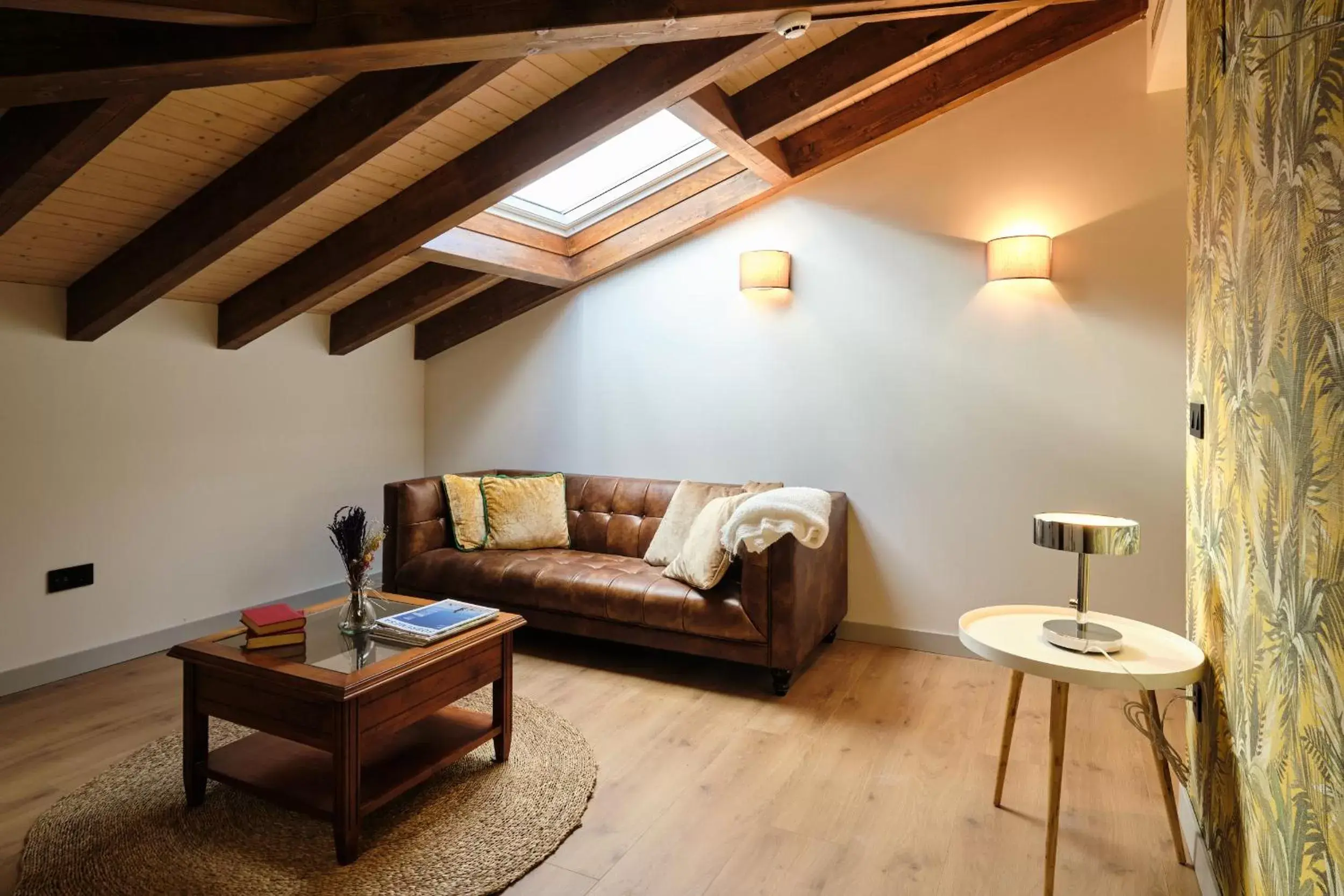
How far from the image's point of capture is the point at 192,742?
2246mm

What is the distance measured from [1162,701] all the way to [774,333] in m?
2.38

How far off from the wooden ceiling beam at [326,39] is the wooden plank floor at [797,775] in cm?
202

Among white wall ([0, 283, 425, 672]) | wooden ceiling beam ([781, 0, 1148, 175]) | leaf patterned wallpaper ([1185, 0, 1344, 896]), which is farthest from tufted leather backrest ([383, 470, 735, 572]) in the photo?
leaf patterned wallpaper ([1185, 0, 1344, 896])

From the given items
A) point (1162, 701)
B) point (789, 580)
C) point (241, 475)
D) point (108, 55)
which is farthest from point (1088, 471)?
point (241, 475)

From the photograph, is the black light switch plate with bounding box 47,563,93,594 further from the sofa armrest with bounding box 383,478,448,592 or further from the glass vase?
the glass vase

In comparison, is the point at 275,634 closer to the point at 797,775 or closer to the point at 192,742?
the point at 192,742

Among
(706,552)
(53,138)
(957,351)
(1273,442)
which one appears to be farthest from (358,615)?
(957,351)

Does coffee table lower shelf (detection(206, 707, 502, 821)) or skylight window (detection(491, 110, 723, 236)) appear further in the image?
skylight window (detection(491, 110, 723, 236))

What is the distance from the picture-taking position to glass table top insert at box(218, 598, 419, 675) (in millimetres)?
2170

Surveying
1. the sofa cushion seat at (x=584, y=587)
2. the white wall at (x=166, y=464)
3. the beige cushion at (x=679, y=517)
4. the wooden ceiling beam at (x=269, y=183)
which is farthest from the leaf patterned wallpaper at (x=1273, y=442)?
the white wall at (x=166, y=464)

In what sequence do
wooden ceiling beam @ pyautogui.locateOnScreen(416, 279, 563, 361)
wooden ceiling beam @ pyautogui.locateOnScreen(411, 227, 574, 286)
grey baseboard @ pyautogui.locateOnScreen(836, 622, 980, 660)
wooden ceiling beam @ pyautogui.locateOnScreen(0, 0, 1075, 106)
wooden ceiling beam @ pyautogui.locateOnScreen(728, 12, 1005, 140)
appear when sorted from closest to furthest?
wooden ceiling beam @ pyautogui.locateOnScreen(0, 0, 1075, 106) < wooden ceiling beam @ pyautogui.locateOnScreen(728, 12, 1005, 140) < wooden ceiling beam @ pyautogui.locateOnScreen(411, 227, 574, 286) < grey baseboard @ pyautogui.locateOnScreen(836, 622, 980, 660) < wooden ceiling beam @ pyautogui.locateOnScreen(416, 279, 563, 361)

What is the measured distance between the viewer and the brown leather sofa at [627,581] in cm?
313

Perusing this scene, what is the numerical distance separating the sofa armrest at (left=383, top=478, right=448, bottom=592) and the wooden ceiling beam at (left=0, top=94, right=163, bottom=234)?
1.93 metres

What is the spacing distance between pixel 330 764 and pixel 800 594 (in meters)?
1.82
